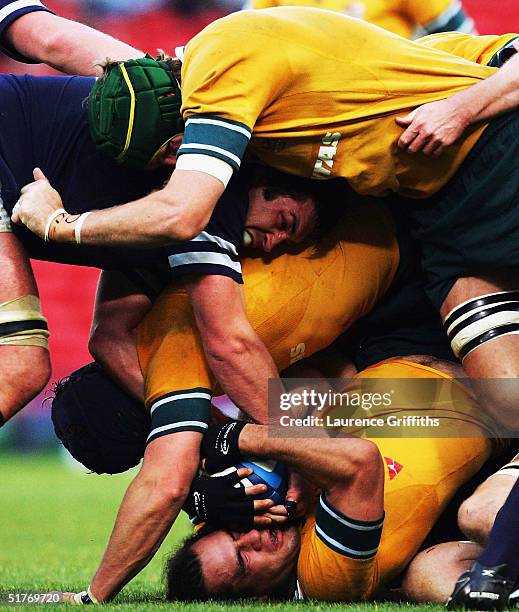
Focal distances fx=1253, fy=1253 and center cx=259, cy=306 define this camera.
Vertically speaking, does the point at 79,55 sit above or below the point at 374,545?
above

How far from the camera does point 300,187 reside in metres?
3.97

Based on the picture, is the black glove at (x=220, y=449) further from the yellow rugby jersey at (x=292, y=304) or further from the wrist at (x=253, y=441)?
the yellow rugby jersey at (x=292, y=304)

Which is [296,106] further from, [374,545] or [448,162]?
[374,545]

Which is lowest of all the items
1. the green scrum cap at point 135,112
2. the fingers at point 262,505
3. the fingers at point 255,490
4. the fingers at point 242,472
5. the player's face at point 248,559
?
the player's face at point 248,559

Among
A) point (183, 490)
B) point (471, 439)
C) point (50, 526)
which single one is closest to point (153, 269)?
point (183, 490)

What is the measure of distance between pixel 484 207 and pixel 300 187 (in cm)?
58

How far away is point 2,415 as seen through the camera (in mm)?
3928

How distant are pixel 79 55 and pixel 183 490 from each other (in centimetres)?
163

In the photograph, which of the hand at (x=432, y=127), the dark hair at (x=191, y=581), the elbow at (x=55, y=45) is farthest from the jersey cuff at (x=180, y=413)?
the elbow at (x=55, y=45)

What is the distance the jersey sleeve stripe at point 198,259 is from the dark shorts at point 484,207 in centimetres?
69

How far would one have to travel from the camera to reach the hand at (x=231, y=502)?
3.79m

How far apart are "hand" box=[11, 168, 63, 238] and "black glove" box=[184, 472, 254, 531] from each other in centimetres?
91

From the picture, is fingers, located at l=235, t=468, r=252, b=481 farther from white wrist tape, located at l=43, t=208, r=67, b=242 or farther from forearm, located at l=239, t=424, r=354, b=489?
white wrist tape, located at l=43, t=208, r=67, b=242

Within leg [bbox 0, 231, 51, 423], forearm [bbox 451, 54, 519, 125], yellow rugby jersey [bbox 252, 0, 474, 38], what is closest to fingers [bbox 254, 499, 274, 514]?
leg [bbox 0, 231, 51, 423]
